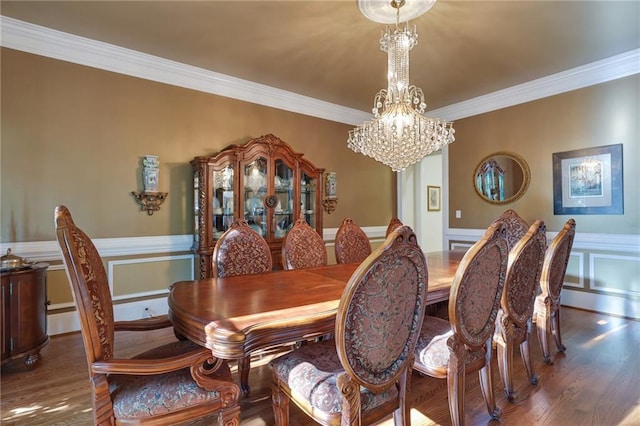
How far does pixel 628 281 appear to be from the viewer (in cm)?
331

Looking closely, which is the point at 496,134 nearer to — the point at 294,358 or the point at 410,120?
the point at 410,120

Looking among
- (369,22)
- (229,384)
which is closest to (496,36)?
(369,22)

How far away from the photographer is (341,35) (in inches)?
112

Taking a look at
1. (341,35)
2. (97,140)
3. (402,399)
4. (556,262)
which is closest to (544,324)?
(556,262)

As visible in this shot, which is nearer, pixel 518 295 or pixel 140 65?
pixel 518 295

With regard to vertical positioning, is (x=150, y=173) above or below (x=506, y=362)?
above

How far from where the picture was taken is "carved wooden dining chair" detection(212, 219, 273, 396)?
2229mm

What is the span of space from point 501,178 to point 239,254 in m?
3.65

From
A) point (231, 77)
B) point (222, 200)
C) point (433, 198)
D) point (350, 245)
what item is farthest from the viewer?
point (433, 198)

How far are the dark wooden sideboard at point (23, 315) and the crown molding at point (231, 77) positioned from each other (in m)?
1.92

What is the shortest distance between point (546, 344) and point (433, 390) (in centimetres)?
94

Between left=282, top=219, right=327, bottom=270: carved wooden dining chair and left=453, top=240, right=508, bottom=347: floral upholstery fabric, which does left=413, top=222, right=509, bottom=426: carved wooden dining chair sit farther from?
left=282, top=219, right=327, bottom=270: carved wooden dining chair

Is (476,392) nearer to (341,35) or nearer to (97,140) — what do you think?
(341,35)

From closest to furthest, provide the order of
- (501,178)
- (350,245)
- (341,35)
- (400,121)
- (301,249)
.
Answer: (400,121), (301,249), (341,35), (350,245), (501,178)
